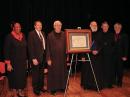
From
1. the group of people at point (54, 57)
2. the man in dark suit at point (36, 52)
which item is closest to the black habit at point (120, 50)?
the group of people at point (54, 57)

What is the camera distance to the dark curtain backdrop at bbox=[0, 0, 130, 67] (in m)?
8.02

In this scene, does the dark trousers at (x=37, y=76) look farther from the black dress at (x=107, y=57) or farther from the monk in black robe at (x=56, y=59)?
the black dress at (x=107, y=57)

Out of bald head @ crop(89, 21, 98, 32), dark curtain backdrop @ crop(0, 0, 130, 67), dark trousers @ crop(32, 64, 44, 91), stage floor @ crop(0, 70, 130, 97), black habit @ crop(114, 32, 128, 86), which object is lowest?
stage floor @ crop(0, 70, 130, 97)

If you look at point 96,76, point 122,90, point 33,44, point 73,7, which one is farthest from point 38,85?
point 73,7

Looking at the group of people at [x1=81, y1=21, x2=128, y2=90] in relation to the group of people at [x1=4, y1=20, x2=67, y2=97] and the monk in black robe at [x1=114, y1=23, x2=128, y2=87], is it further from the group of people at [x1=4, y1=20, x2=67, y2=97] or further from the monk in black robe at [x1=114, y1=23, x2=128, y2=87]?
the group of people at [x1=4, y1=20, x2=67, y2=97]

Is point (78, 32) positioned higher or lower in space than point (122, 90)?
higher

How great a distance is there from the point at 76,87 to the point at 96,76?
710mm

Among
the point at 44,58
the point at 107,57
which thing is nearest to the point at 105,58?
the point at 107,57

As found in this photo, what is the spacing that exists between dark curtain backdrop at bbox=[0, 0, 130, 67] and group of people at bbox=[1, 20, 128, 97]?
1.74m

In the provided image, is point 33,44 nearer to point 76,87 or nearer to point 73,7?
point 76,87

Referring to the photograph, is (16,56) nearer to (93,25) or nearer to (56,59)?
(56,59)

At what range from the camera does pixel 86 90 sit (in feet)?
22.8

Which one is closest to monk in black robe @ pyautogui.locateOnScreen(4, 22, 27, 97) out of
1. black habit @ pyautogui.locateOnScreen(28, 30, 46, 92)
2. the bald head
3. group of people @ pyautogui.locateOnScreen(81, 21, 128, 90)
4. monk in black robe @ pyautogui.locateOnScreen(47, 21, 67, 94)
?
black habit @ pyautogui.locateOnScreen(28, 30, 46, 92)

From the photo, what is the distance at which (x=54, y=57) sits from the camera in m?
6.49
